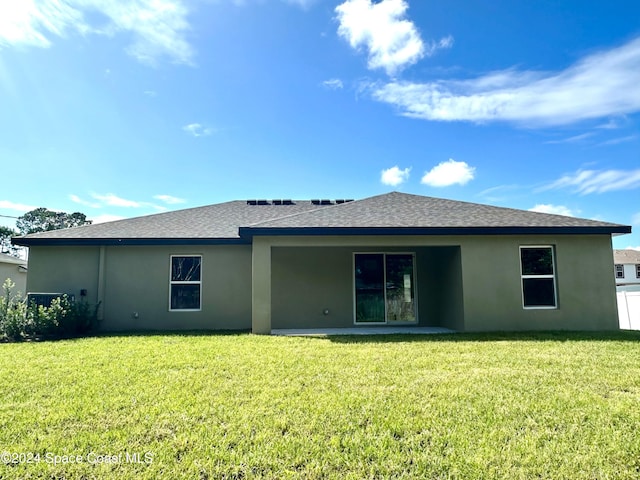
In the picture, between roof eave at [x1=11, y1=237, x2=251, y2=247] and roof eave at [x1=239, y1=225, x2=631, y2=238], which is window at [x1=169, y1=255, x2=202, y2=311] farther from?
roof eave at [x1=239, y1=225, x2=631, y2=238]

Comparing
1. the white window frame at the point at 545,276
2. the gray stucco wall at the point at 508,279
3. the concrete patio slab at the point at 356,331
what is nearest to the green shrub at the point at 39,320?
the concrete patio slab at the point at 356,331

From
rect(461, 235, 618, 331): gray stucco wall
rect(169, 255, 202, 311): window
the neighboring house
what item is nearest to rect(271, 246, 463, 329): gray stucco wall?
rect(461, 235, 618, 331): gray stucco wall

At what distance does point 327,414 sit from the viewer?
12.9 feet

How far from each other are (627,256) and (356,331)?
44235mm

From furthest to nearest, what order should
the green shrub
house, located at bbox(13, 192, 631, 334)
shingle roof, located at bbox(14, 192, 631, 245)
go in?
1. house, located at bbox(13, 192, 631, 334)
2. shingle roof, located at bbox(14, 192, 631, 245)
3. the green shrub

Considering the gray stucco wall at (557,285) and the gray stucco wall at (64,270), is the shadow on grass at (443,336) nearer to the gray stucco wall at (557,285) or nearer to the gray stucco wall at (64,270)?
the gray stucco wall at (557,285)

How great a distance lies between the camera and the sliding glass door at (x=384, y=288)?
11453mm

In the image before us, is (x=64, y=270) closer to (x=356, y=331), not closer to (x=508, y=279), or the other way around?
(x=356, y=331)

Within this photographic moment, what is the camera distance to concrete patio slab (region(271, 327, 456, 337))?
9758 millimetres

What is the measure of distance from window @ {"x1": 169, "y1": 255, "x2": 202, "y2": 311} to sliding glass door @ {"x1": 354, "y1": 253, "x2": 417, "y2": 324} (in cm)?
466

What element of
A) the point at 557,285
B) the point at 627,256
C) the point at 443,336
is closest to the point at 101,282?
the point at 443,336

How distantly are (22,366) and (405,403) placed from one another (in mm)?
5993

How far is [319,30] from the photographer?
11609mm

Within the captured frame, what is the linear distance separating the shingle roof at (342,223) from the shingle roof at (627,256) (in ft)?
126
